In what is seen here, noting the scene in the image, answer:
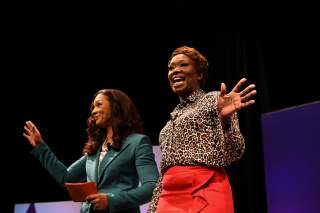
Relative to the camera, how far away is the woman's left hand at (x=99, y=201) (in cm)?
219

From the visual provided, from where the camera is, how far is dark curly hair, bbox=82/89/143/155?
8.27 ft

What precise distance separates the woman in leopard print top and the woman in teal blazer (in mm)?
333

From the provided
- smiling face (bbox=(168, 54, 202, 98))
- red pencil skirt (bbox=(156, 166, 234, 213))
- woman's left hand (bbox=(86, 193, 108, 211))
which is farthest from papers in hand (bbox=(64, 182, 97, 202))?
smiling face (bbox=(168, 54, 202, 98))

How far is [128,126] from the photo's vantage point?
2527mm

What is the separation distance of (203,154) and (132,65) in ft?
8.10

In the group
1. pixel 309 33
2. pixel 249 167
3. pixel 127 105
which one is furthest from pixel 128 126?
pixel 309 33

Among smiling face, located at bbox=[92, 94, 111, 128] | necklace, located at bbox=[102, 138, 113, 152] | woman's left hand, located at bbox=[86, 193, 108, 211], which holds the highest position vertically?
smiling face, located at bbox=[92, 94, 111, 128]

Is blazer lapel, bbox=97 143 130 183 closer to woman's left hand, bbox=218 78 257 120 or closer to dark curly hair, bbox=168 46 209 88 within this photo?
dark curly hair, bbox=168 46 209 88

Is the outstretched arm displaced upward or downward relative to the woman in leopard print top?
upward

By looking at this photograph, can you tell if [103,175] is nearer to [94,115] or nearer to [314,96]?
[94,115]

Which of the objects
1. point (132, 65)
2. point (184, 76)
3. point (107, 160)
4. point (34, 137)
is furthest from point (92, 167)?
point (132, 65)

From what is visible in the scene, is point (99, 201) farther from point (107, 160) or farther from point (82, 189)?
point (107, 160)

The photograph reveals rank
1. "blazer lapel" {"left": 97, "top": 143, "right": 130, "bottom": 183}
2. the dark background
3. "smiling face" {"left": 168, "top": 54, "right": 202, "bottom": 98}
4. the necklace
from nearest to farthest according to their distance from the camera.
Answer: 1. "smiling face" {"left": 168, "top": 54, "right": 202, "bottom": 98}
2. "blazer lapel" {"left": 97, "top": 143, "right": 130, "bottom": 183}
3. the necklace
4. the dark background

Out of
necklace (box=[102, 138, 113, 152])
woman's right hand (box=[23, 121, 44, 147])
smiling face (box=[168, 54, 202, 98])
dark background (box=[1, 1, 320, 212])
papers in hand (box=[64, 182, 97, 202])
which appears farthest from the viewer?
dark background (box=[1, 1, 320, 212])
